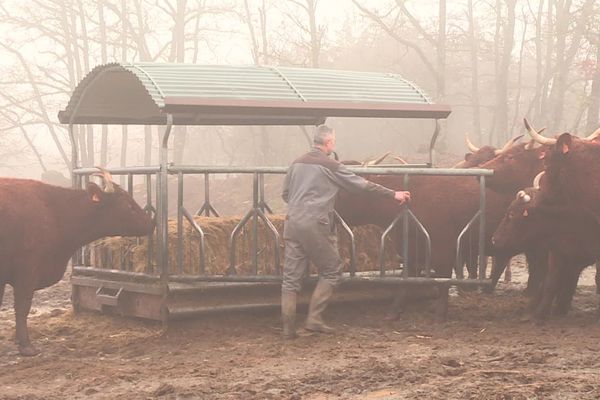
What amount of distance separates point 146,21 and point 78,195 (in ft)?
76.7

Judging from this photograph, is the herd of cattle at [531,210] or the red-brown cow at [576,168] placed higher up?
the red-brown cow at [576,168]

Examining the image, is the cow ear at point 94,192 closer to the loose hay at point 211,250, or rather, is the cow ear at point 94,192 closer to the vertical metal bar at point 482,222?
the loose hay at point 211,250

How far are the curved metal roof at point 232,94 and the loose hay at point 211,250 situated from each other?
119 cm

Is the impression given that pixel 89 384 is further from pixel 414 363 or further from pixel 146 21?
pixel 146 21

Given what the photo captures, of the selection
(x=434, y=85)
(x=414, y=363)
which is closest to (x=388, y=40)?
(x=434, y=85)

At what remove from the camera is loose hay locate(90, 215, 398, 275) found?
874 cm

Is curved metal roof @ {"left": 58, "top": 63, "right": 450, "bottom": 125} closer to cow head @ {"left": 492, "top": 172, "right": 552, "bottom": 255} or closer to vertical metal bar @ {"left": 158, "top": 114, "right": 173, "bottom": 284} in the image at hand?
vertical metal bar @ {"left": 158, "top": 114, "right": 173, "bottom": 284}

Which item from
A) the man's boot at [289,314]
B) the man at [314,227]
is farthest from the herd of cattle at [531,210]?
the man's boot at [289,314]

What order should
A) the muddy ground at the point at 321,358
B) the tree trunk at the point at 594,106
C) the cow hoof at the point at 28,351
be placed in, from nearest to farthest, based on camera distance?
the muddy ground at the point at 321,358 → the cow hoof at the point at 28,351 → the tree trunk at the point at 594,106

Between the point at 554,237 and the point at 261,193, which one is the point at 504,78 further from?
the point at 261,193

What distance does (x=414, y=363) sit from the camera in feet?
21.8

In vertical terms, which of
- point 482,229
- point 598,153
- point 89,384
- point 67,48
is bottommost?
point 89,384

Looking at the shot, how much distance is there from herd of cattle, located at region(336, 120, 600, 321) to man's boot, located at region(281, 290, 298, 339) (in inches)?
57.9

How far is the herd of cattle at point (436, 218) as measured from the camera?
795 cm
